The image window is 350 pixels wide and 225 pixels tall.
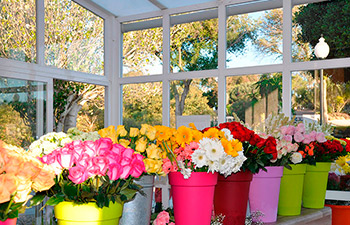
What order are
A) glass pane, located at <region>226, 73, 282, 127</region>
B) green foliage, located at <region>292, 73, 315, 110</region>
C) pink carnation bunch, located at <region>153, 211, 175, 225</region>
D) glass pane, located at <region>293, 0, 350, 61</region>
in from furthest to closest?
1. glass pane, located at <region>226, 73, 282, 127</region>
2. green foliage, located at <region>292, 73, 315, 110</region>
3. glass pane, located at <region>293, 0, 350, 61</region>
4. pink carnation bunch, located at <region>153, 211, 175, 225</region>

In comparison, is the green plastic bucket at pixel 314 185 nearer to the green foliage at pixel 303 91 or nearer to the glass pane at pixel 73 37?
the green foliage at pixel 303 91

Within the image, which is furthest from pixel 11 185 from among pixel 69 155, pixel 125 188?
pixel 125 188

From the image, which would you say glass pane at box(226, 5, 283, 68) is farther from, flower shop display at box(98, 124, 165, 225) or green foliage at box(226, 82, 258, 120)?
flower shop display at box(98, 124, 165, 225)

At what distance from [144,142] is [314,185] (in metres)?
1.18

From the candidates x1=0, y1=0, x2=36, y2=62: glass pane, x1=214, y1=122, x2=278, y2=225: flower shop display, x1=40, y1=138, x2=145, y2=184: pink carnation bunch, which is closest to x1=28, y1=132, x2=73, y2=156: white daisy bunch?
x1=40, y1=138, x2=145, y2=184: pink carnation bunch

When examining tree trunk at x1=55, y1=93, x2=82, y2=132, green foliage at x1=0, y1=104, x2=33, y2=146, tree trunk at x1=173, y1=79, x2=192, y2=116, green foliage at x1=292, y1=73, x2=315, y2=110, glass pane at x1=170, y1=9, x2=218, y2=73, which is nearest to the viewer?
green foliage at x1=0, y1=104, x2=33, y2=146

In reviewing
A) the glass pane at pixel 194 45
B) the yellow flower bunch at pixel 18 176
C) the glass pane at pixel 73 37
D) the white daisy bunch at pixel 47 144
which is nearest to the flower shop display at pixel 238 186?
the white daisy bunch at pixel 47 144

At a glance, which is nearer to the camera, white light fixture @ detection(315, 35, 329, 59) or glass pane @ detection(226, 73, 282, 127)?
white light fixture @ detection(315, 35, 329, 59)

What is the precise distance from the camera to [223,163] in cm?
122

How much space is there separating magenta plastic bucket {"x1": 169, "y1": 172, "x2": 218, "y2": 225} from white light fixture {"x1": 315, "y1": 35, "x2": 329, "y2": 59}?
12.0ft

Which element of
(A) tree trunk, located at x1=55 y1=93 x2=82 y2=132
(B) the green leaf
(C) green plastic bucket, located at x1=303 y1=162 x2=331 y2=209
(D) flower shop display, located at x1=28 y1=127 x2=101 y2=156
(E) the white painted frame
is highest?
(E) the white painted frame

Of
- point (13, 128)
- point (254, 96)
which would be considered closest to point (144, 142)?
point (13, 128)

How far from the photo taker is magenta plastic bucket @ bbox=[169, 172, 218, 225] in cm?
123

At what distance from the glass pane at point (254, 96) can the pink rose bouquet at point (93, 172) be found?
150 inches
